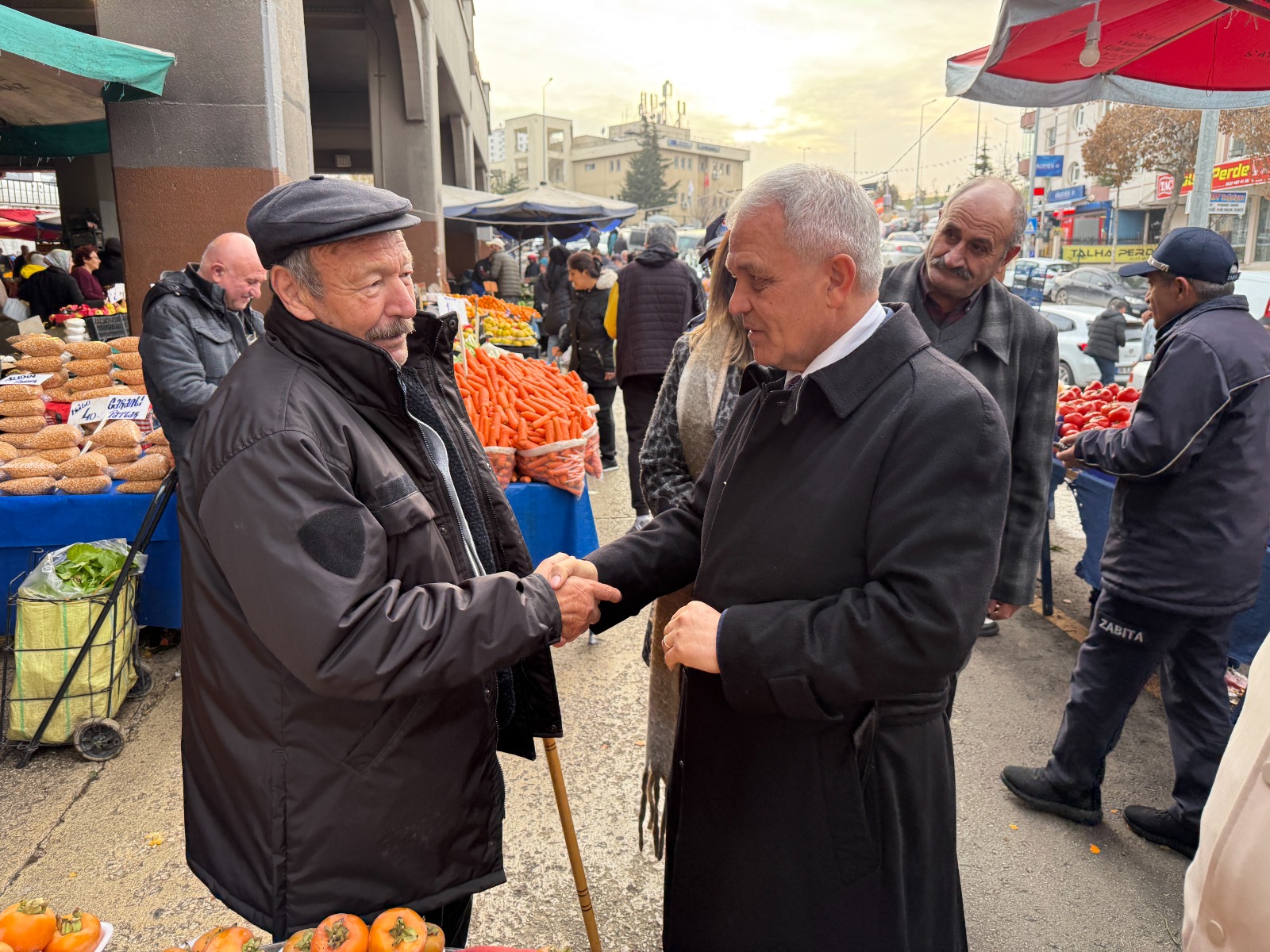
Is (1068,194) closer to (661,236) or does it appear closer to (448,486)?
(661,236)

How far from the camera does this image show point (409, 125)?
13.4 metres

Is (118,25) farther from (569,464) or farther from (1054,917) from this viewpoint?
(1054,917)

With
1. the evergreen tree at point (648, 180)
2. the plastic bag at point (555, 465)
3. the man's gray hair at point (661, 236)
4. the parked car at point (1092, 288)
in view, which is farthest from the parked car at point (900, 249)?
the evergreen tree at point (648, 180)

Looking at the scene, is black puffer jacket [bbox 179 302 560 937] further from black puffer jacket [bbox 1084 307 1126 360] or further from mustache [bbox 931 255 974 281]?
black puffer jacket [bbox 1084 307 1126 360]

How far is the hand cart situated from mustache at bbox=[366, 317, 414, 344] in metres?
2.51

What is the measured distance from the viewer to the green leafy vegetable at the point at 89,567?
3.75 metres

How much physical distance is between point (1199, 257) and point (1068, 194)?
49100 mm

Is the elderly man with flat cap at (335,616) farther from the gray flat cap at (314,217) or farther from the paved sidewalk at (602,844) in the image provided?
the paved sidewalk at (602,844)

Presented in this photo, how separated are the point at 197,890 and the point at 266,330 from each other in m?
2.14

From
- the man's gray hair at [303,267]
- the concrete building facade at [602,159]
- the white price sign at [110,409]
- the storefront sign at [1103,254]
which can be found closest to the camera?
the man's gray hair at [303,267]

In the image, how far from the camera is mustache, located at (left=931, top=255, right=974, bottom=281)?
9.75ft

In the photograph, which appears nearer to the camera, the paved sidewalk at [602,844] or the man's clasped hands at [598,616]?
the man's clasped hands at [598,616]

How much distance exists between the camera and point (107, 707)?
12.1 ft

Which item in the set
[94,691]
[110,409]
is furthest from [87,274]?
[94,691]
